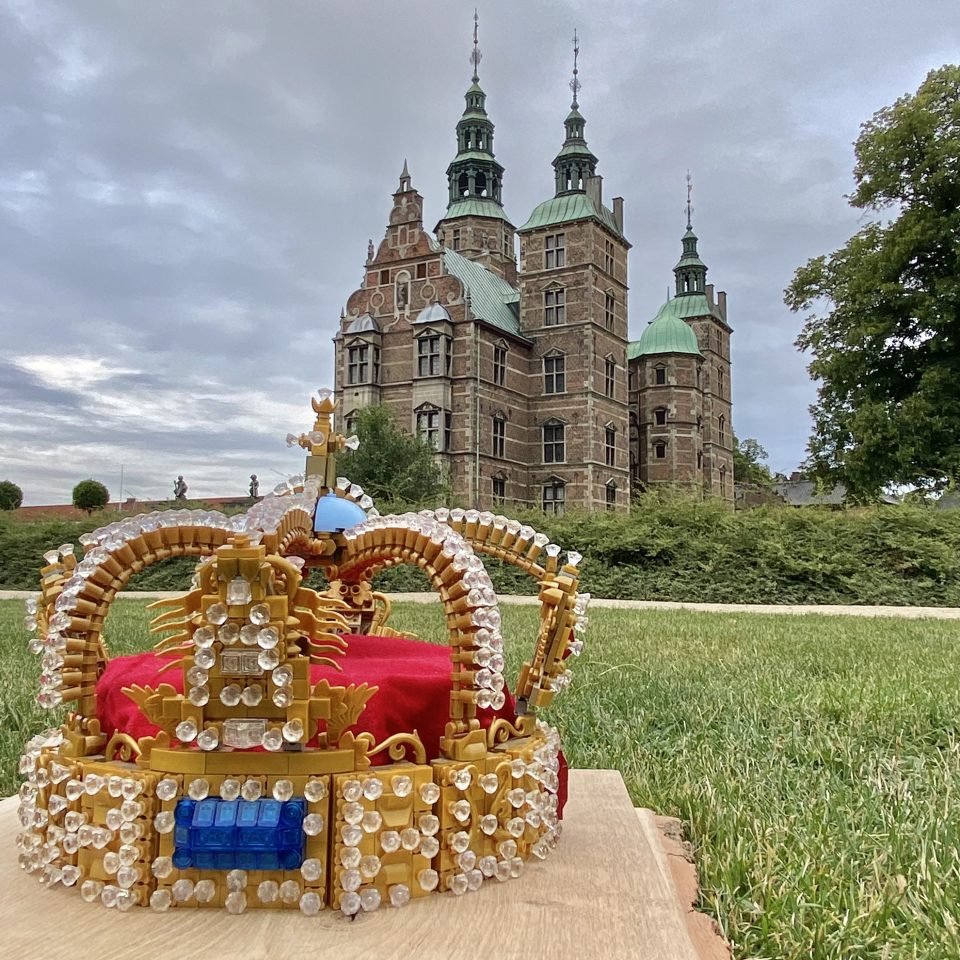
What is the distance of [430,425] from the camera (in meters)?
28.9

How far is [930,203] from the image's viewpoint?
18516mm

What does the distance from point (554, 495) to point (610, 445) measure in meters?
3.01

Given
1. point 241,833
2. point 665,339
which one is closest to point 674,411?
point 665,339

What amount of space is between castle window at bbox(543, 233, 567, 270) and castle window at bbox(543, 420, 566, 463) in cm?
604

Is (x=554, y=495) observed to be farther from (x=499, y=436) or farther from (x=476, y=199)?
(x=476, y=199)

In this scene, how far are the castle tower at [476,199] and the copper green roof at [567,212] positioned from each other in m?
4.81

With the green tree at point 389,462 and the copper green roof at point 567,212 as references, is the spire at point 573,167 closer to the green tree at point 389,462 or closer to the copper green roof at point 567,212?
the copper green roof at point 567,212

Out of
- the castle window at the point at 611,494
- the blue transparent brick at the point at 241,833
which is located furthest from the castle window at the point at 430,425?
the blue transparent brick at the point at 241,833

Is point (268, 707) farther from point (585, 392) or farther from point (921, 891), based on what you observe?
point (585, 392)

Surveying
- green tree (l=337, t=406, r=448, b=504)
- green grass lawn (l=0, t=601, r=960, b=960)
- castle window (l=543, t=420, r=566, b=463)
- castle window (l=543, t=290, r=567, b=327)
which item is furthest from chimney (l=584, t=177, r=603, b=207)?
green grass lawn (l=0, t=601, r=960, b=960)

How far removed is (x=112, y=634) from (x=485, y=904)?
610cm

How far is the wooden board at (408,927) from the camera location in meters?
1.11

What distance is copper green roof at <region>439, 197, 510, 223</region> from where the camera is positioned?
37281 millimetres

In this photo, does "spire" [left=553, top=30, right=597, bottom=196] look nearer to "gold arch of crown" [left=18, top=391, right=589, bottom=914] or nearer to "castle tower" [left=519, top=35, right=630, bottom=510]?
"castle tower" [left=519, top=35, right=630, bottom=510]
